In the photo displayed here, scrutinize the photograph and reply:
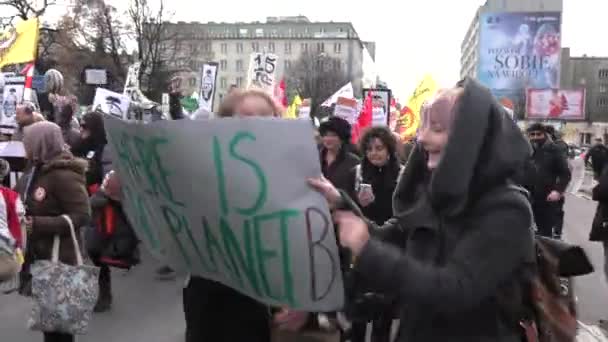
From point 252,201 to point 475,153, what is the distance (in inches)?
23.3

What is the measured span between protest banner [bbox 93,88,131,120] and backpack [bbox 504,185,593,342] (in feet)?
27.7

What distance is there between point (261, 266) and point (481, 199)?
622 mm

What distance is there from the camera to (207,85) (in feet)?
46.2

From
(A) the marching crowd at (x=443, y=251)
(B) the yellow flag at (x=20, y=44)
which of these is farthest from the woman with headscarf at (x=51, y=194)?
(B) the yellow flag at (x=20, y=44)

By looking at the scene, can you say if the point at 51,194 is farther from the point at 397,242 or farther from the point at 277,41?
the point at 277,41

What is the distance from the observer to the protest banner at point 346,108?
958 cm

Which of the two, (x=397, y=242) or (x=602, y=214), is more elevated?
(x=397, y=242)

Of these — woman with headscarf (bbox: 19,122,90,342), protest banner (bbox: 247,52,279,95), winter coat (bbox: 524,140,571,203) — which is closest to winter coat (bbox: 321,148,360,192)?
woman with headscarf (bbox: 19,122,90,342)

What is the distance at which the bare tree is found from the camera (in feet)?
242

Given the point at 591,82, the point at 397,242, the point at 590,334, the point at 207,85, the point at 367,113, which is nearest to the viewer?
the point at 397,242

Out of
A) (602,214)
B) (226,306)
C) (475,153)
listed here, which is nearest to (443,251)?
(475,153)

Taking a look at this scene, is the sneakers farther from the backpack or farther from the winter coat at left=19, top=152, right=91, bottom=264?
the backpack

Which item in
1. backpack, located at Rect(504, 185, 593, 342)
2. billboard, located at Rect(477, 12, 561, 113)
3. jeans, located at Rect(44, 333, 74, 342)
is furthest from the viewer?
billboard, located at Rect(477, 12, 561, 113)

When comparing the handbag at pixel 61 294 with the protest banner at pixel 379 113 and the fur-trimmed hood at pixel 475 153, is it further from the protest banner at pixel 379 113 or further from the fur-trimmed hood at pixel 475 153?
the protest banner at pixel 379 113
